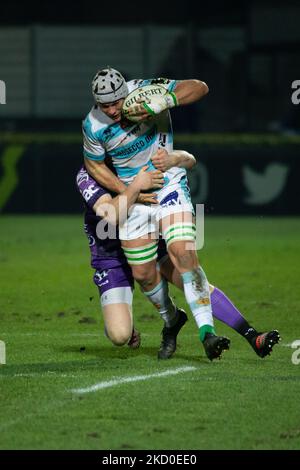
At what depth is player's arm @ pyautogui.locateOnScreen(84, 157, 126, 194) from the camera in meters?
9.55

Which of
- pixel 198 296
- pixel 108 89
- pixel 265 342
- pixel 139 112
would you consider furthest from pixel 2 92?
pixel 265 342

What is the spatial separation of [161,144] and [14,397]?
2590 millimetres

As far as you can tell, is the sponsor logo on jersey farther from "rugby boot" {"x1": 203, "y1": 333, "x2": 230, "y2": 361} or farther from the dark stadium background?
the dark stadium background

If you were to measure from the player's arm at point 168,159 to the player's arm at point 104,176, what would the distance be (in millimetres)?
301

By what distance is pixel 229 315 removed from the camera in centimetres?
927

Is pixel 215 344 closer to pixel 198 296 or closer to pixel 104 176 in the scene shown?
pixel 198 296

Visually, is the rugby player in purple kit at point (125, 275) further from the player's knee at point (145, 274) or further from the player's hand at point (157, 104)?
the player's hand at point (157, 104)

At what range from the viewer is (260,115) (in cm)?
2964

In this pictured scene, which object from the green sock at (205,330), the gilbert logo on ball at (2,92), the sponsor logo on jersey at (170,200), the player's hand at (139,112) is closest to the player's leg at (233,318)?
the green sock at (205,330)

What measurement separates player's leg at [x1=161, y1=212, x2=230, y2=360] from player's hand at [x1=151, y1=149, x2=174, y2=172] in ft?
1.24

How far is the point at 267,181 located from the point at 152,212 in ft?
48.4

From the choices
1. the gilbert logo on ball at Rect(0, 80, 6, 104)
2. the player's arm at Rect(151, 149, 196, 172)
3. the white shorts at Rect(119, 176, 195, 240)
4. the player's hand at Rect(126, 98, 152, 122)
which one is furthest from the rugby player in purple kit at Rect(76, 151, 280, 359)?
the gilbert logo on ball at Rect(0, 80, 6, 104)

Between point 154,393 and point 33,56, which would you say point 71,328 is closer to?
point 154,393

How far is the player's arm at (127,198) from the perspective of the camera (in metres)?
9.41
